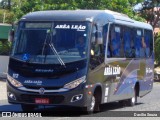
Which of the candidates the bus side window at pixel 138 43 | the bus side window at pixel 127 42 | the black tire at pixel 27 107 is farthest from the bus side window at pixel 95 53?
the bus side window at pixel 138 43

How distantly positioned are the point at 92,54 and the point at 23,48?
2.03 m

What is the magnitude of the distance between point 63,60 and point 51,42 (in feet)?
2.39

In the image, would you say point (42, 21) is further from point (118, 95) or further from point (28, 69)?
point (118, 95)

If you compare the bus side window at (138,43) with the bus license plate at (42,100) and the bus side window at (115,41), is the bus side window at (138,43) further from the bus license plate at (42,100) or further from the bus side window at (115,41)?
the bus license plate at (42,100)

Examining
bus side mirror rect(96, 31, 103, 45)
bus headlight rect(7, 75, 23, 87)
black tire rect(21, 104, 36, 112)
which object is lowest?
black tire rect(21, 104, 36, 112)

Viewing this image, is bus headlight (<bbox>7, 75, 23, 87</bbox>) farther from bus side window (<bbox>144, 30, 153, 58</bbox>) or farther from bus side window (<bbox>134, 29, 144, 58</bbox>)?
bus side window (<bbox>144, 30, 153, 58</bbox>)

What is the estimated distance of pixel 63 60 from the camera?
49.7ft

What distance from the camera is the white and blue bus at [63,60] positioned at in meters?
15.0

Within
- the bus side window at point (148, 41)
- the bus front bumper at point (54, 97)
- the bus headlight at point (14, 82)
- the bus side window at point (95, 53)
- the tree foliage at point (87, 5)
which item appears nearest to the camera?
the bus front bumper at point (54, 97)

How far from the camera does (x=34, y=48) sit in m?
15.6

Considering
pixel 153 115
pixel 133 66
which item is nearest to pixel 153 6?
pixel 133 66

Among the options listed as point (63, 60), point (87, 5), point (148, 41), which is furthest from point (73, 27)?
point (87, 5)

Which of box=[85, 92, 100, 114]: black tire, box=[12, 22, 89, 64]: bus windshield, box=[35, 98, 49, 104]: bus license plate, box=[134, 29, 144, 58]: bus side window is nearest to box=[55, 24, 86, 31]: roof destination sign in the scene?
box=[12, 22, 89, 64]: bus windshield

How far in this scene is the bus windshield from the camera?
15.3 meters
